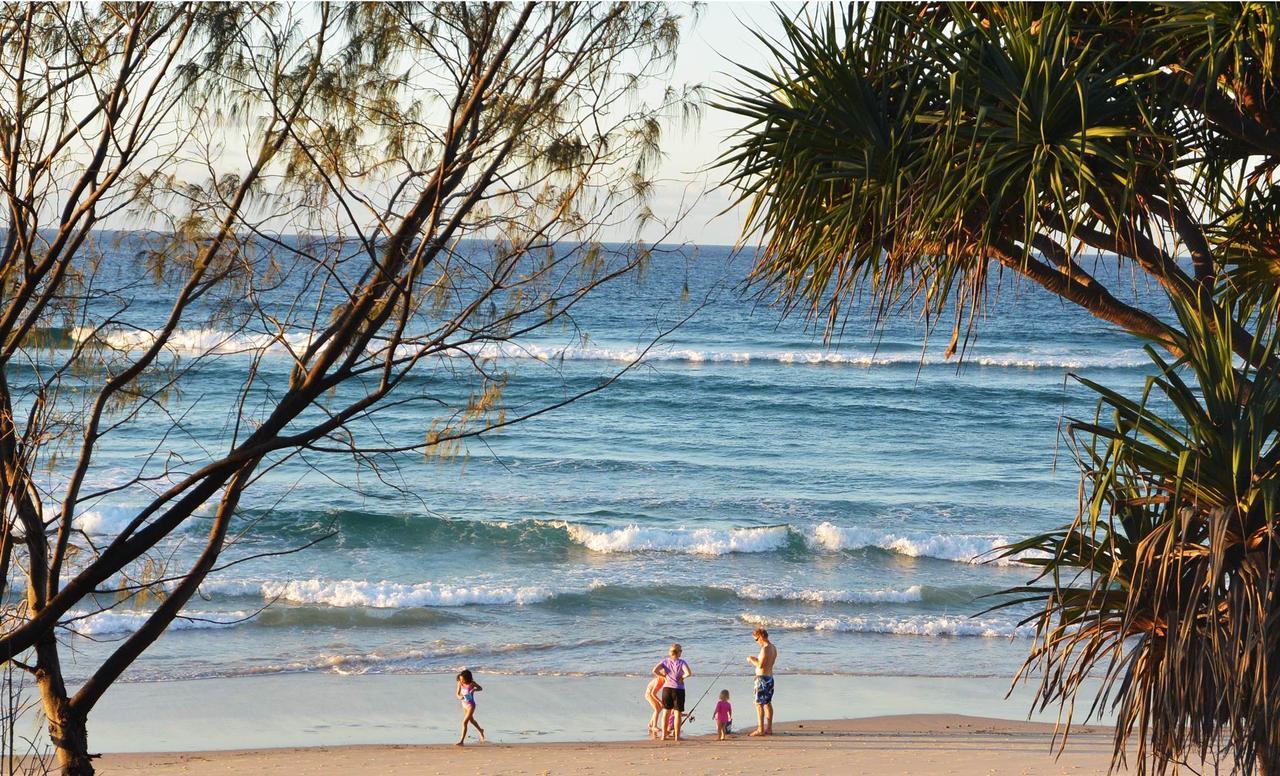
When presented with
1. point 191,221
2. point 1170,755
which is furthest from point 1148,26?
point 191,221

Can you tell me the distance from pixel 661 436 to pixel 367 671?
16.3 meters

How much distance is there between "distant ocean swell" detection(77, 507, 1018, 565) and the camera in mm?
19516

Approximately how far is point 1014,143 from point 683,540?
15.9 metres

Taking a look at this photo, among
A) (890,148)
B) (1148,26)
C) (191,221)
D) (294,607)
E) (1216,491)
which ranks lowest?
(294,607)

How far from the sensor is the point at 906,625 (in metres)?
15.0

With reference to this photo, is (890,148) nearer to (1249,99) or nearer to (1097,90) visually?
(1097,90)

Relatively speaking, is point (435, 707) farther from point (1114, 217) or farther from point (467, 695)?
point (1114, 217)

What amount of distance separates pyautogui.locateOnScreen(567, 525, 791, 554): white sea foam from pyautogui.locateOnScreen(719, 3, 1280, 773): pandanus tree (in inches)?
576

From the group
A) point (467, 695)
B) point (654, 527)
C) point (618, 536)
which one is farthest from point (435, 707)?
point (654, 527)

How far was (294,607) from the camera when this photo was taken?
607 inches

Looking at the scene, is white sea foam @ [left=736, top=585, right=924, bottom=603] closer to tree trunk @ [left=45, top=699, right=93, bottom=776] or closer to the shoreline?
the shoreline

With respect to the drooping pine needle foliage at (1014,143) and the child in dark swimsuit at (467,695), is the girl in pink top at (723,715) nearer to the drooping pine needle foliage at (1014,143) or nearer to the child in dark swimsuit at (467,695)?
the child in dark swimsuit at (467,695)

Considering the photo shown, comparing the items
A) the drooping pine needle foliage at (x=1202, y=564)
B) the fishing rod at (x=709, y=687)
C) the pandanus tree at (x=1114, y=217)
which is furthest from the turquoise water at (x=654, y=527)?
the drooping pine needle foliage at (x=1202, y=564)

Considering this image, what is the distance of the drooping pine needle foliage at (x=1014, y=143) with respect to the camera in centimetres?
430
